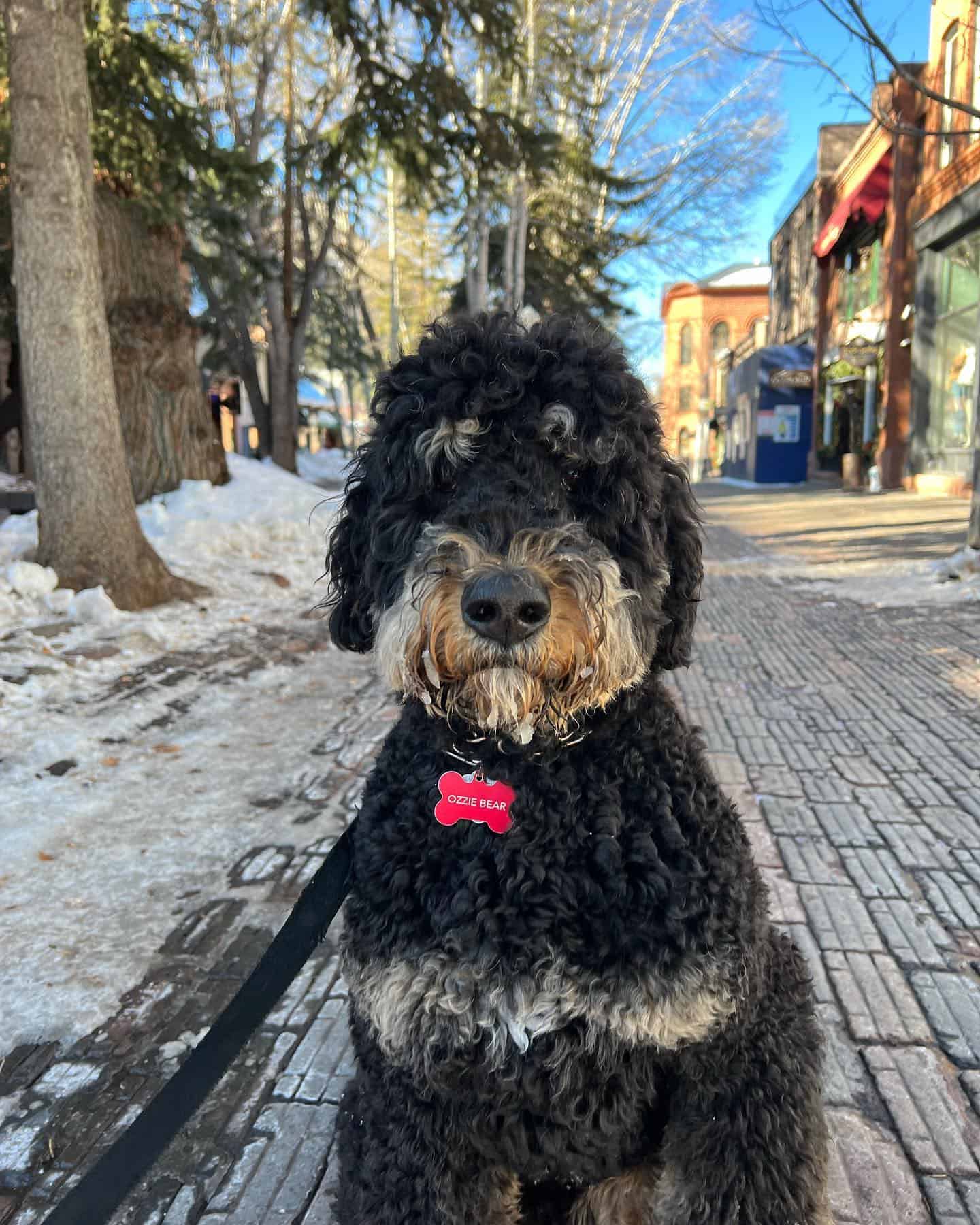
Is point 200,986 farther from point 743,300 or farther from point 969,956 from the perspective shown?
point 743,300

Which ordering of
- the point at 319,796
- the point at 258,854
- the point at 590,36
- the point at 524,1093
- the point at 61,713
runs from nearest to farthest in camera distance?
the point at 524,1093
the point at 258,854
the point at 319,796
the point at 61,713
the point at 590,36

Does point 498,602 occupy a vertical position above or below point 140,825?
above

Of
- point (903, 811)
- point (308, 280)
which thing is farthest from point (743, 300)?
A: point (903, 811)

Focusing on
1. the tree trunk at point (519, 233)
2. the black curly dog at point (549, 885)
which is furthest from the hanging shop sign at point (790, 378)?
the black curly dog at point (549, 885)

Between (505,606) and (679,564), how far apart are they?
1.91 ft

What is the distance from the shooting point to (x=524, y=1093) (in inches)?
56.8

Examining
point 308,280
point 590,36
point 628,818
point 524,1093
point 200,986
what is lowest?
Result: point 200,986

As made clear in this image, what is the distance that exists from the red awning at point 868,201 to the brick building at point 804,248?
4542mm

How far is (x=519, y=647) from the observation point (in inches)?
58.7

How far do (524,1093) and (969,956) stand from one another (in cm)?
181

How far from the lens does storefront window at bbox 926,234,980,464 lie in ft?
49.4

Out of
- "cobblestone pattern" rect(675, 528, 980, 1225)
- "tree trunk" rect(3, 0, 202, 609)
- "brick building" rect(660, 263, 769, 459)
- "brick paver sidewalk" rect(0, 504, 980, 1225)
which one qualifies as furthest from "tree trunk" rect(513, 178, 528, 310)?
"brick building" rect(660, 263, 769, 459)

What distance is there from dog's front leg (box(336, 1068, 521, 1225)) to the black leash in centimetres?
28

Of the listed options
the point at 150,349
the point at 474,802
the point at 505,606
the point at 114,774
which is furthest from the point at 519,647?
the point at 150,349
